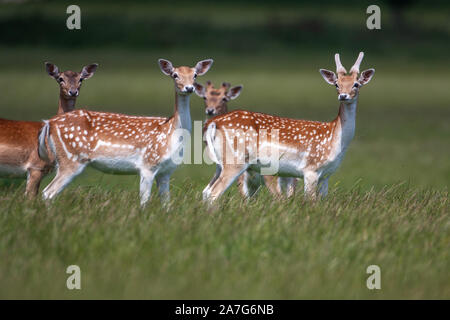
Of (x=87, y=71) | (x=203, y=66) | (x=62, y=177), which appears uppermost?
(x=87, y=71)

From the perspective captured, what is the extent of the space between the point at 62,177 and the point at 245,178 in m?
2.54

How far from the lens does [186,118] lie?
31.7 feet

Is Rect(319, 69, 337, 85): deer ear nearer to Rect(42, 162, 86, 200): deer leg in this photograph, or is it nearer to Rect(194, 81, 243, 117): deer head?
Rect(194, 81, 243, 117): deer head

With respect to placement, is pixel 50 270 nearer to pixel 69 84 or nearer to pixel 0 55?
pixel 69 84

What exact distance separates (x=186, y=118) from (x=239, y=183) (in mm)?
1575

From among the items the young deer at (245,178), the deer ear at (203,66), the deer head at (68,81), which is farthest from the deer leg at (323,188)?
the deer head at (68,81)

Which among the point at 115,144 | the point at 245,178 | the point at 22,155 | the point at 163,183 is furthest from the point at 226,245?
the point at 22,155

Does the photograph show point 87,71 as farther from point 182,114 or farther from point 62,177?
point 62,177

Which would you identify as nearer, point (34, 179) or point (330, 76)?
point (34, 179)

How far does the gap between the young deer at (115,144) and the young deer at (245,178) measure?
0.73 metres

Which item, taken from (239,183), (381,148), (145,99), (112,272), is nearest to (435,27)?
(145,99)

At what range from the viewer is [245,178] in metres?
10.8

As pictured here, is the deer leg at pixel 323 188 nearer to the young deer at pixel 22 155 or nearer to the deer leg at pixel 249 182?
the deer leg at pixel 249 182

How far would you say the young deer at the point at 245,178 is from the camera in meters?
10.5
